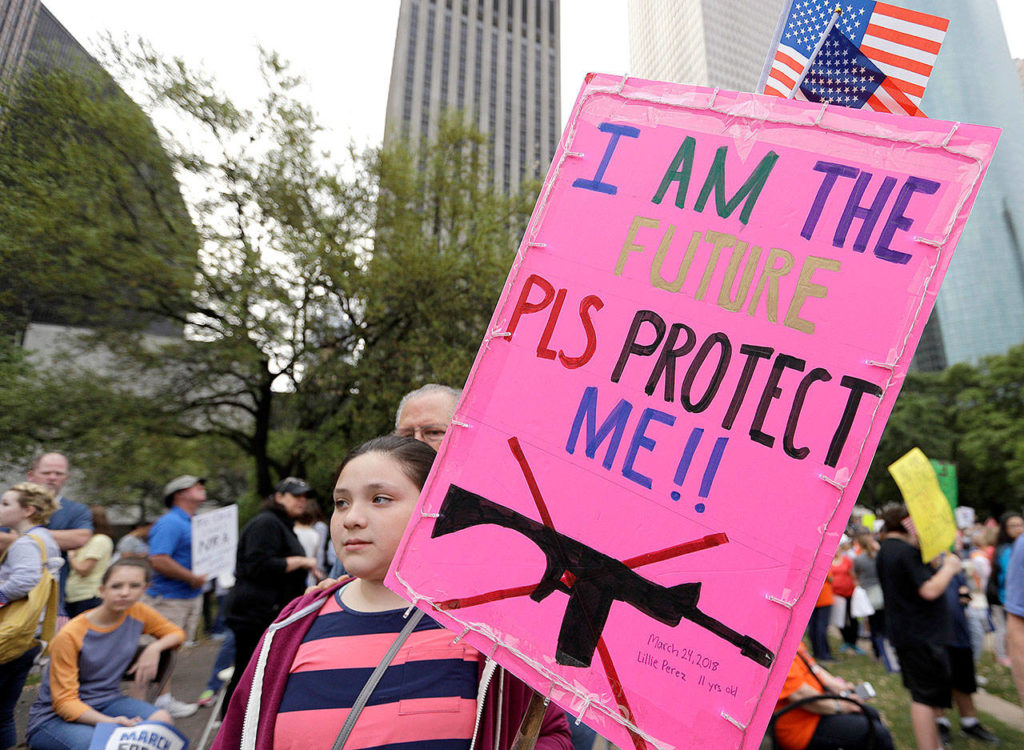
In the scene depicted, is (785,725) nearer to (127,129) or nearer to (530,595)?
(530,595)

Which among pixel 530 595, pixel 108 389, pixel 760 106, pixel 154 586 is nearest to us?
pixel 530 595

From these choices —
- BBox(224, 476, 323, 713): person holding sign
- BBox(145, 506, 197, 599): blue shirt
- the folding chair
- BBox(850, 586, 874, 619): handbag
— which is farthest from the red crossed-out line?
BBox(850, 586, 874, 619): handbag

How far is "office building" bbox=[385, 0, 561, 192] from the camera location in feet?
227

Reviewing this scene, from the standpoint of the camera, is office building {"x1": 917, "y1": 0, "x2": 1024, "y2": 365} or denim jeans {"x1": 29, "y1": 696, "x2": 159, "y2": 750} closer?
denim jeans {"x1": 29, "y1": 696, "x2": 159, "y2": 750}

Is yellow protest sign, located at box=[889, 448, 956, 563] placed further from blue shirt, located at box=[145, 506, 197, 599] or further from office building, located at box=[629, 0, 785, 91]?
office building, located at box=[629, 0, 785, 91]

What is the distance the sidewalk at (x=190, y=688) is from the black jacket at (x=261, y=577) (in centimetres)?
121

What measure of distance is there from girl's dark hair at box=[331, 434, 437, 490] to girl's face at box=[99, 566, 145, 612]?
2572mm

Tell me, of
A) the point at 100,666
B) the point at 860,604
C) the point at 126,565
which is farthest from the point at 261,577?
Answer: the point at 860,604

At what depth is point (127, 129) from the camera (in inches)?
432

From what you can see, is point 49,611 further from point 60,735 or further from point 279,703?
point 279,703

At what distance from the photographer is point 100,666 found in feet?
10.0

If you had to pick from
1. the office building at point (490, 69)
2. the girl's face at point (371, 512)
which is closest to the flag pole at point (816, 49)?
the girl's face at point (371, 512)

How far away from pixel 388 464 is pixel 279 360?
42.1ft

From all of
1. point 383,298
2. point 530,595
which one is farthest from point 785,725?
point 383,298
